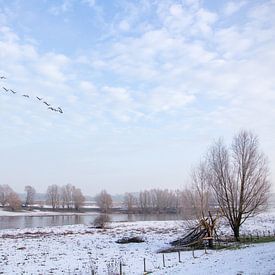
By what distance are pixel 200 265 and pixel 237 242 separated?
39.1 feet

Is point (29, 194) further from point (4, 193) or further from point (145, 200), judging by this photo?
point (145, 200)

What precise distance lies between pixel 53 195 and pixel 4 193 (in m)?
20.7

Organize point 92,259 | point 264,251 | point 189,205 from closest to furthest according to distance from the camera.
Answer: point 264,251, point 92,259, point 189,205

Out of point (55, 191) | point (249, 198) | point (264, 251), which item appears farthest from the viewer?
point (55, 191)

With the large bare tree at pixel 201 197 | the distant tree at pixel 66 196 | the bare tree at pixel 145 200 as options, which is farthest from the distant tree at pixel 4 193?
the large bare tree at pixel 201 197

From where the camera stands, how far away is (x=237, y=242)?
2981 centimetres

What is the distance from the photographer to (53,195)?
16662 cm

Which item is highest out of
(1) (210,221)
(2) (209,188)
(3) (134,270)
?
(2) (209,188)

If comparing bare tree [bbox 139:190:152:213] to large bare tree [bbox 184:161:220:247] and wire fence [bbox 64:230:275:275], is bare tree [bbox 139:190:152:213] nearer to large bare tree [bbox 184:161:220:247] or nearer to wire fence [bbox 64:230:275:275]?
large bare tree [bbox 184:161:220:247]

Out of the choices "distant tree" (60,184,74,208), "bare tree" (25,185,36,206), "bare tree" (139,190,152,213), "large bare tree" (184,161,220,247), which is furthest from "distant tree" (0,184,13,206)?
"large bare tree" (184,161,220,247)

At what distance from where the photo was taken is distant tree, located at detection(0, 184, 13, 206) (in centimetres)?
14601

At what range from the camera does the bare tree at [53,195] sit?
160m

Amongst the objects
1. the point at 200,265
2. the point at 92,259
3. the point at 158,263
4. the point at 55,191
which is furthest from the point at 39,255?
the point at 55,191

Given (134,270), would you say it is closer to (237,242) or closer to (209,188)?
(237,242)
